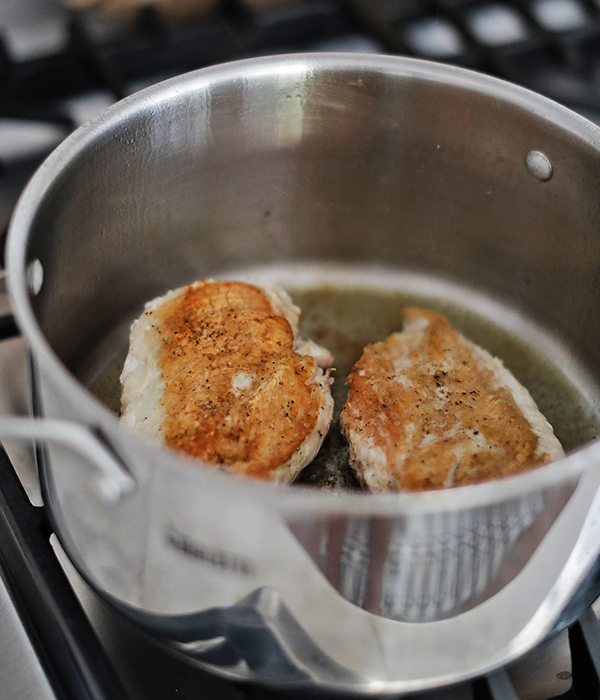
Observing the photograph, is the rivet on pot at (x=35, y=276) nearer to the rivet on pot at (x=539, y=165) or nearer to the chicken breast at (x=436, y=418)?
the chicken breast at (x=436, y=418)

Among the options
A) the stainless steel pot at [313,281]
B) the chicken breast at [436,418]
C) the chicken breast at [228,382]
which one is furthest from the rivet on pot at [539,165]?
the chicken breast at [228,382]

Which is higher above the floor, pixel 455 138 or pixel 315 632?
pixel 455 138

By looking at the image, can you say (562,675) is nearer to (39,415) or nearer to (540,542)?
(540,542)

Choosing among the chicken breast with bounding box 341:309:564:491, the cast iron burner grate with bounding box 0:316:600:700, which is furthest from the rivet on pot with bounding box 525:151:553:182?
the cast iron burner grate with bounding box 0:316:600:700

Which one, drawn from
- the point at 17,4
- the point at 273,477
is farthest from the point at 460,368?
the point at 17,4

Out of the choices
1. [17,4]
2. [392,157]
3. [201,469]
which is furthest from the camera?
[17,4]

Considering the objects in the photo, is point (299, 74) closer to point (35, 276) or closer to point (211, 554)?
point (35, 276)

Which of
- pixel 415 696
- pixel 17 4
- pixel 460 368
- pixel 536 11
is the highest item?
pixel 536 11
